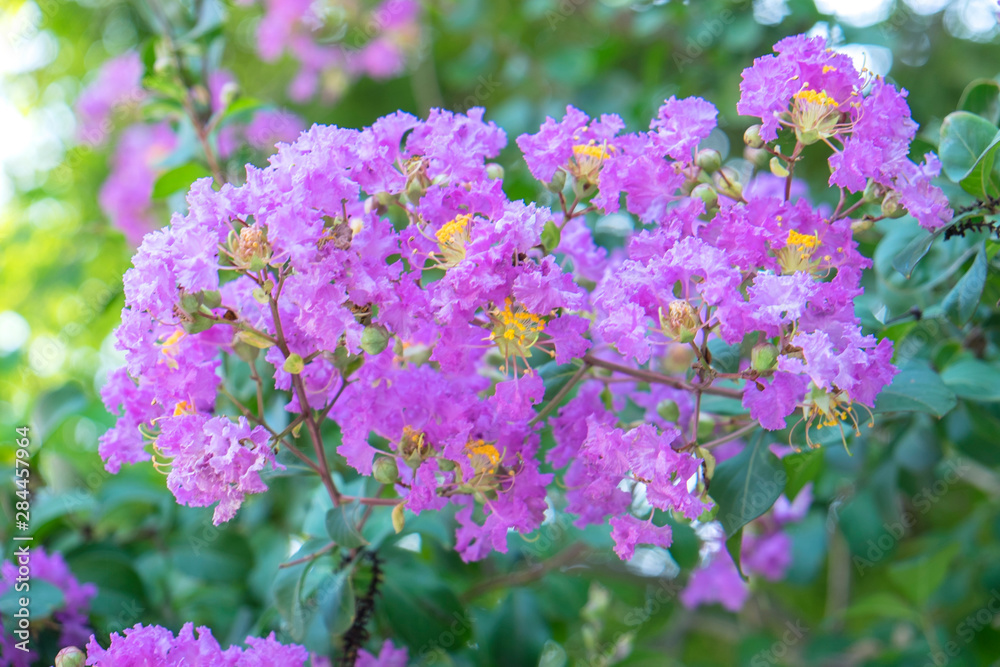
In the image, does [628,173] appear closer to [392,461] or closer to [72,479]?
[392,461]

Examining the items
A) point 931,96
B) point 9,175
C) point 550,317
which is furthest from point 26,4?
point 931,96

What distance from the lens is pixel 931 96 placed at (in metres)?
2.71

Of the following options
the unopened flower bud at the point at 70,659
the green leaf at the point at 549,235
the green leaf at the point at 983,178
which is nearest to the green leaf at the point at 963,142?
the green leaf at the point at 983,178

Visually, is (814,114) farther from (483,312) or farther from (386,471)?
(386,471)

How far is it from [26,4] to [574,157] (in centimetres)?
308

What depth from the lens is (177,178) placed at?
170cm

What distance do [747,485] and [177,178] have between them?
1310 mm

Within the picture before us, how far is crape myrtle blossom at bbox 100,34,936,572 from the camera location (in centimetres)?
95

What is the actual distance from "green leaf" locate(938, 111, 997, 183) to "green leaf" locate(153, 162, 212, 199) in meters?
1.40

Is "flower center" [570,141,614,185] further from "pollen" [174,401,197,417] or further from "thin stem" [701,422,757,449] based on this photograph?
"pollen" [174,401,197,417]

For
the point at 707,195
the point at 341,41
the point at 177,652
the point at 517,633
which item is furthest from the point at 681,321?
the point at 341,41

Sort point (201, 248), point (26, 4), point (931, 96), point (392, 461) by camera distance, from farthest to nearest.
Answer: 1. point (26, 4)
2. point (931, 96)
3. point (392, 461)
4. point (201, 248)

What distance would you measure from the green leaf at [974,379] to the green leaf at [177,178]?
1482 millimetres

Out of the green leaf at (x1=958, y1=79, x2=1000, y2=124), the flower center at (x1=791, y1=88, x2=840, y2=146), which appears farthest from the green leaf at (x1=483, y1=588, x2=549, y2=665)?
the green leaf at (x1=958, y1=79, x2=1000, y2=124)
